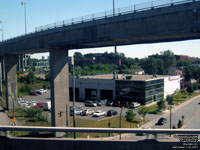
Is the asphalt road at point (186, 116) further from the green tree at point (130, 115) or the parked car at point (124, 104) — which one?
the parked car at point (124, 104)

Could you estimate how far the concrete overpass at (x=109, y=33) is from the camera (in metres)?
9.69

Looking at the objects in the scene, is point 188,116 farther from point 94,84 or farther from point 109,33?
point 109,33

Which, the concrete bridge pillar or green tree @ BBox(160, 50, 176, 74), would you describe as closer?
the concrete bridge pillar

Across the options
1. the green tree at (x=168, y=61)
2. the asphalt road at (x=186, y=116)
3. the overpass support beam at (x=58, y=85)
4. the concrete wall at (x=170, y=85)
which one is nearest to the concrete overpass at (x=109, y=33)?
the overpass support beam at (x=58, y=85)

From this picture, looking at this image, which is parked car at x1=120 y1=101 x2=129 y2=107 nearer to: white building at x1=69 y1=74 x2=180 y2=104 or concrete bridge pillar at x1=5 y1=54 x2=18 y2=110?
white building at x1=69 y1=74 x2=180 y2=104

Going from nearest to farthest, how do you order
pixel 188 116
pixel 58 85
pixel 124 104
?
pixel 58 85, pixel 188 116, pixel 124 104

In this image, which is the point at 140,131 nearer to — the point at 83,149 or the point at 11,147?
the point at 83,149

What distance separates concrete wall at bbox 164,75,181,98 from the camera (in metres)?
37.8

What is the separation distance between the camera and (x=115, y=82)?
111 feet

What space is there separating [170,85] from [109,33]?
3046 centimetres

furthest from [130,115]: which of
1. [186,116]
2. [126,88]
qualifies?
[126,88]

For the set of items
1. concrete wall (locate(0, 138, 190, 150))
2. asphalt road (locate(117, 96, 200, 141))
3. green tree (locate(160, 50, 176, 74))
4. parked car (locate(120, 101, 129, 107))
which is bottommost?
asphalt road (locate(117, 96, 200, 141))

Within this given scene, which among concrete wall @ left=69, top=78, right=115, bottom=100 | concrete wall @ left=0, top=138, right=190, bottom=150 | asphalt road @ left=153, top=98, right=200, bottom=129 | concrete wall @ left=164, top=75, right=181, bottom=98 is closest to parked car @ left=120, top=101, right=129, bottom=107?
concrete wall @ left=69, top=78, right=115, bottom=100

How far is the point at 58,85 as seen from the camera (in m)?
16.1
